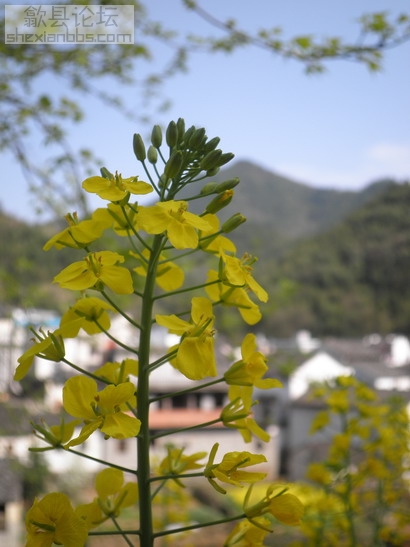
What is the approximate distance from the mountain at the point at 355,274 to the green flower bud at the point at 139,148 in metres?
3.66

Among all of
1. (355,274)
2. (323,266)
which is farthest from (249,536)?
(323,266)

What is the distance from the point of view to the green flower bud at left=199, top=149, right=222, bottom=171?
588 mm

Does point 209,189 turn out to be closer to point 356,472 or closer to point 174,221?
point 174,221

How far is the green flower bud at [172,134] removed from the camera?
61cm

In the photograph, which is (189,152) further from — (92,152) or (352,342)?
(352,342)

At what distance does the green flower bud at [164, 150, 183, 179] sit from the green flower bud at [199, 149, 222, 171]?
24mm

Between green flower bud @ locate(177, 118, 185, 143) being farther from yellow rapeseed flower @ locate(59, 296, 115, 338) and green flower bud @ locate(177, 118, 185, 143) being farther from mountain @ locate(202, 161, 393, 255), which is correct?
mountain @ locate(202, 161, 393, 255)

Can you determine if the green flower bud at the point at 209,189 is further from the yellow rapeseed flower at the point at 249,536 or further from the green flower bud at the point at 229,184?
the yellow rapeseed flower at the point at 249,536

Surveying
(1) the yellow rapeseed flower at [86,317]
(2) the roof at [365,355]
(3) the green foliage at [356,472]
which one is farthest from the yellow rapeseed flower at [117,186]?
(2) the roof at [365,355]

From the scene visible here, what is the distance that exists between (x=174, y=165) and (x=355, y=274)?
8671mm

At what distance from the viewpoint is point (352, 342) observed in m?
11.1

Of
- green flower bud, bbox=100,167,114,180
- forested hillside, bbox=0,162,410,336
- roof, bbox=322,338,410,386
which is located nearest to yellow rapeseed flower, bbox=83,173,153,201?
green flower bud, bbox=100,167,114,180

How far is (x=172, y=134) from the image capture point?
0.61 m

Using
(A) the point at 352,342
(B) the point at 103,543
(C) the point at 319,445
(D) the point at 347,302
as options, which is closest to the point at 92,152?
(B) the point at 103,543
